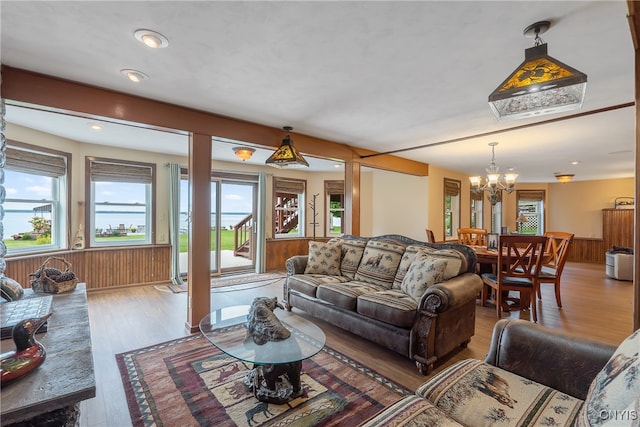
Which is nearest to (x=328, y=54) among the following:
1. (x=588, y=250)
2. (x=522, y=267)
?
(x=522, y=267)

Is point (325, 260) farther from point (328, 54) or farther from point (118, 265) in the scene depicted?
point (118, 265)

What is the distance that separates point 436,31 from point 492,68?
77cm

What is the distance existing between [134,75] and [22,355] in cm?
210

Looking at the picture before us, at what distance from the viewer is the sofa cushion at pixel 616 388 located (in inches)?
35.7

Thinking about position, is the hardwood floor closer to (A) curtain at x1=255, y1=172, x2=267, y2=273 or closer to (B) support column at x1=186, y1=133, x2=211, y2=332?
(B) support column at x1=186, y1=133, x2=211, y2=332

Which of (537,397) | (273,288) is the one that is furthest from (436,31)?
(273,288)

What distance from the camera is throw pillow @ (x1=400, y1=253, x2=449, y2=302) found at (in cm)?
277

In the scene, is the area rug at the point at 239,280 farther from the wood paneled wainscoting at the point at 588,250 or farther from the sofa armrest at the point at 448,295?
the wood paneled wainscoting at the point at 588,250

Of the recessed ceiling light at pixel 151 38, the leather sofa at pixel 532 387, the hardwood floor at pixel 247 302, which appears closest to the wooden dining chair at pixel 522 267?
the hardwood floor at pixel 247 302

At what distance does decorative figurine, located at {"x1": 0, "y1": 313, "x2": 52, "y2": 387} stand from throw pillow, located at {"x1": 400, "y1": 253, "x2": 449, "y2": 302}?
2637 mm

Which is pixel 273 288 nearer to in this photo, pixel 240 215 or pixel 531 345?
→ pixel 240 215

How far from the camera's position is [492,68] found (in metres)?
2.26

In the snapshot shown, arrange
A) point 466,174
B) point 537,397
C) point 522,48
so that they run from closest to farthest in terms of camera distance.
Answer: point 537,397, point 522,48, point 466,174

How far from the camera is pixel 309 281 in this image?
3.62m
